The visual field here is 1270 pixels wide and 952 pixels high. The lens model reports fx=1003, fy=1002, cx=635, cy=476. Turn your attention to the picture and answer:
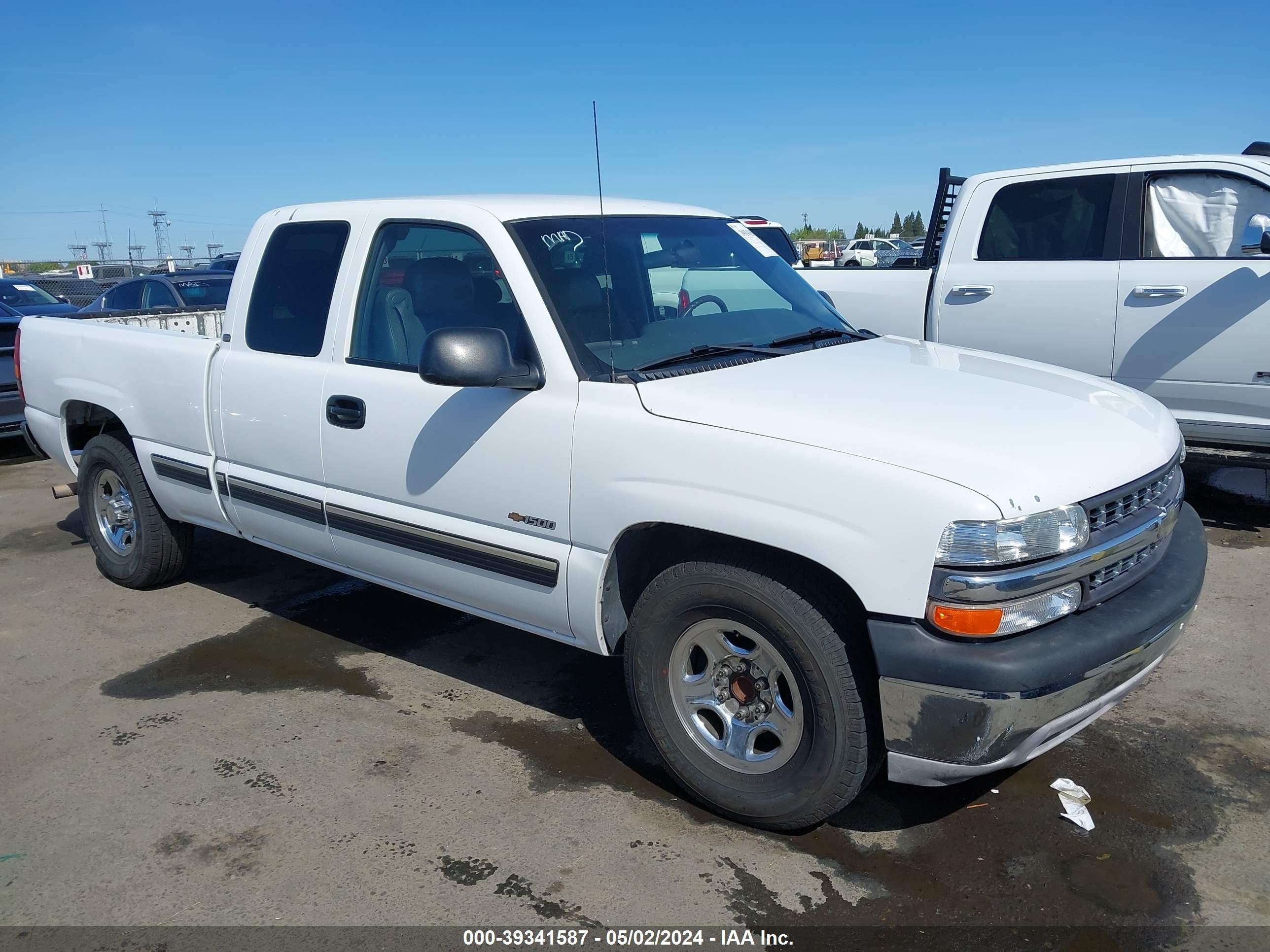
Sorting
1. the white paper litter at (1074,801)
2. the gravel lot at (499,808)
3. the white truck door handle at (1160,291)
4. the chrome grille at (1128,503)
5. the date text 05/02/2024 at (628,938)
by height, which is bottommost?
the date text 05/02/2024 at (628,938)

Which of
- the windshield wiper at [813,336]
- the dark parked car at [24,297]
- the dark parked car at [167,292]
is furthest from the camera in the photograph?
the dark parked car at [24,297]

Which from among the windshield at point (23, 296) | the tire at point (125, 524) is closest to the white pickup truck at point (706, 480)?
the tire at point (125, 524)

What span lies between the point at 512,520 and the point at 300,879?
1.29 meters

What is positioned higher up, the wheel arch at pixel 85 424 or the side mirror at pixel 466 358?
the side mirror at pixel 466 358

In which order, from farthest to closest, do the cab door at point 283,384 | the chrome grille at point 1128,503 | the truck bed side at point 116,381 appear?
the truck bed side at point 116,381
the cab door at point 283,384
the chrome grille at point 1128,503

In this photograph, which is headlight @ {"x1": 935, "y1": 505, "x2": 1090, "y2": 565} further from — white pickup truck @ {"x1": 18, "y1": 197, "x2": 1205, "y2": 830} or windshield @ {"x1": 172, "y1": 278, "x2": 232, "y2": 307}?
windshield @ {"x1": 172, "y1": 278, "x2": 232, "y2": 307}

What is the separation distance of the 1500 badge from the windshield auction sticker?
1734 millimetres

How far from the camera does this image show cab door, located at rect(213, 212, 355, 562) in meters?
4.12

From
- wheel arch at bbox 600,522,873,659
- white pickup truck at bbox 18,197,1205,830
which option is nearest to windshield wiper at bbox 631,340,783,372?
white pickup truck at bbox 18,197,1205,830

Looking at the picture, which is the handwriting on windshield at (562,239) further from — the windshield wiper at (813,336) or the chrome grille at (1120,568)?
the chrome grille at (1120,568)

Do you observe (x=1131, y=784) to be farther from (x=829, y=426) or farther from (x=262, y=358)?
(x=262, y=358)

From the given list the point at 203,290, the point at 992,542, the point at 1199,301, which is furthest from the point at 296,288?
the point at 203,290

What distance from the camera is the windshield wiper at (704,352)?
3.39 metres

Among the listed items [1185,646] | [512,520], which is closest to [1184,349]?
[1185,646]
